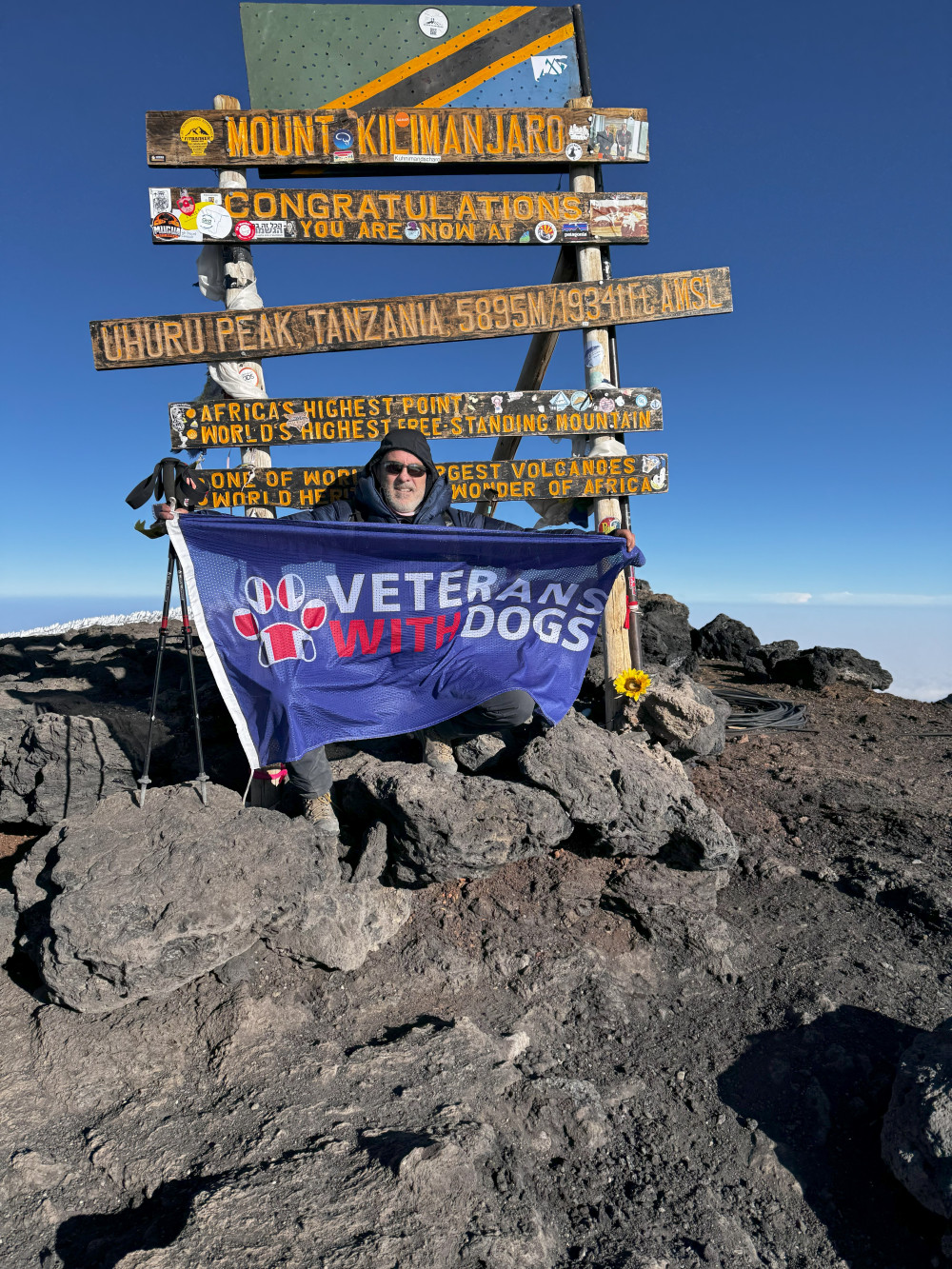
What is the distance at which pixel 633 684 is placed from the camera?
528 cm

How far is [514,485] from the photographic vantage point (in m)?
5.53

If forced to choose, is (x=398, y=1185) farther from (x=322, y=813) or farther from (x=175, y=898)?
(x=322, y=813)

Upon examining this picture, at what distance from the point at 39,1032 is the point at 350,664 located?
7.43ft

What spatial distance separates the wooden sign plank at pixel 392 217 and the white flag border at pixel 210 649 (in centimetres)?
275

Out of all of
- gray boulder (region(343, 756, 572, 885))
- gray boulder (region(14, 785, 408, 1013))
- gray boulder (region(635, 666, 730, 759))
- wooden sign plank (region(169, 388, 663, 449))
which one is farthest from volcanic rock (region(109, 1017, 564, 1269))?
wooden sign plank (region(169, 388, 663, 449))

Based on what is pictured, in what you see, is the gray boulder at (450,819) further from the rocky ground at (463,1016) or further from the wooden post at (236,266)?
the wooden post at (236,266)

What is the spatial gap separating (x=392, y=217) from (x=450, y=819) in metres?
4.46

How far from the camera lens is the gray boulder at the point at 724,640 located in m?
10.8

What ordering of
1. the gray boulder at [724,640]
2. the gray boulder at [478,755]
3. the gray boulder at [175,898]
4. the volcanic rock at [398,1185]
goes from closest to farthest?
1. the volcanic rock at [398,1185]
2. the gray boulder at [175,898]
3. the gray boulder at [478,755]
4. the gray boulder at [724,640]

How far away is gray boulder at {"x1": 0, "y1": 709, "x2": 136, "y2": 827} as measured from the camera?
4.07m

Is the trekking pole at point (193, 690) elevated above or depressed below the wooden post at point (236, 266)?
below

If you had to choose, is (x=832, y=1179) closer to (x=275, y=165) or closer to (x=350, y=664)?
(x=350, y=664)

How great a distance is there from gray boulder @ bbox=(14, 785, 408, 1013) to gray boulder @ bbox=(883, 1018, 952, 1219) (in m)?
2.34

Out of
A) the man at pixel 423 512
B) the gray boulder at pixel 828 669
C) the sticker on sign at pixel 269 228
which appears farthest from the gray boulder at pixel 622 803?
the gray boulder at pixel 828 669
